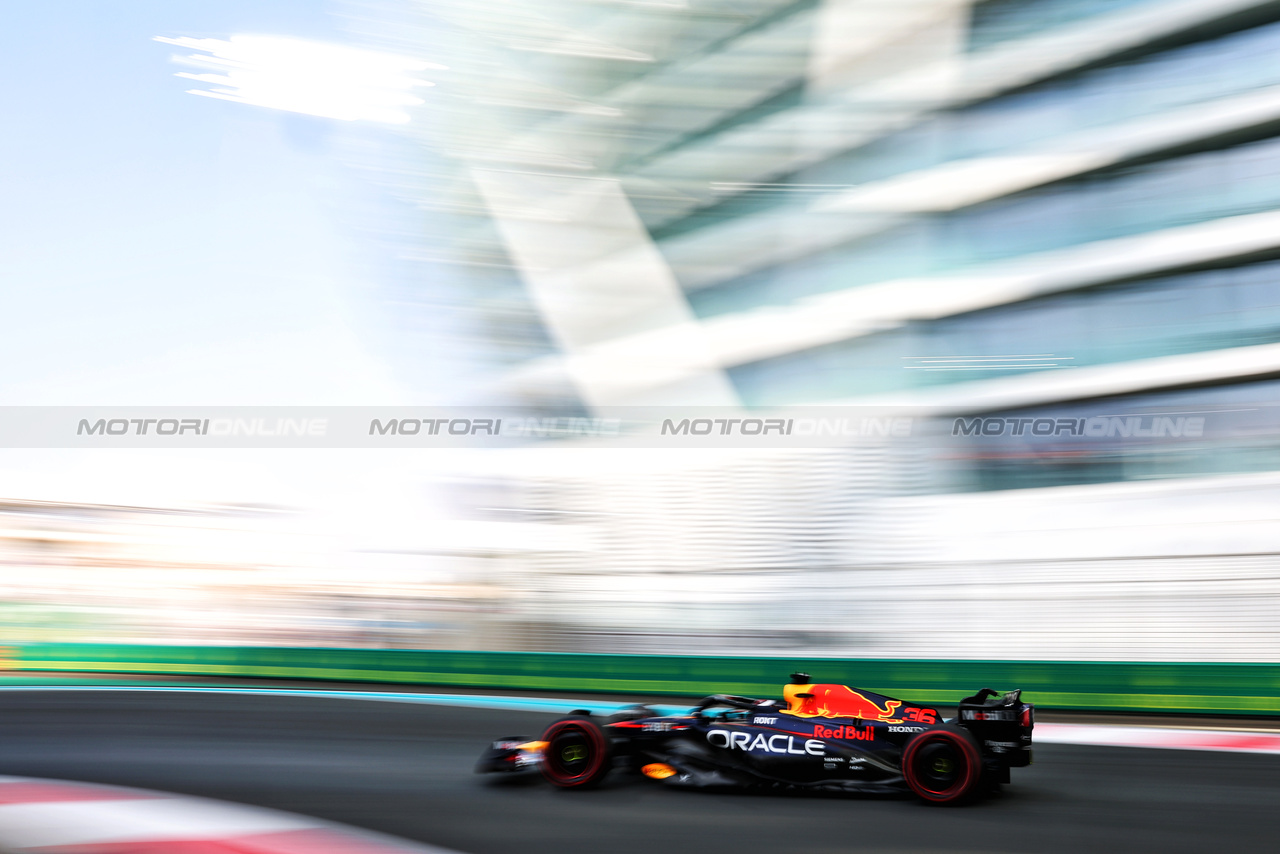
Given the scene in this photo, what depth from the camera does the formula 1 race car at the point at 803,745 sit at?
4527 mm

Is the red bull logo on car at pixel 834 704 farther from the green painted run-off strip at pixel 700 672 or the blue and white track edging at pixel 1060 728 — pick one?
the green painted run-off strip at pixel 700 672

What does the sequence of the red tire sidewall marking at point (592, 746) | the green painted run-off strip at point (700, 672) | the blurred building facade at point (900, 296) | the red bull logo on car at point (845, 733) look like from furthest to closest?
the blurred building facade at point (900, 296) < the green painted run-off strip at point (700, 672) < the red tire sidewall marking at point (592, 746) < the red bull logo on car at point (845, 733)

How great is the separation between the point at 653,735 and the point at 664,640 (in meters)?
8.23

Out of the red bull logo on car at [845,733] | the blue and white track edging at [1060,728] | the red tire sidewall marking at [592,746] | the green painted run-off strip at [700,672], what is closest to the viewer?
the red bull logo on car at [845,733]

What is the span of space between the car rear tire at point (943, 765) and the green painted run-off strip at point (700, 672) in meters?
4.60

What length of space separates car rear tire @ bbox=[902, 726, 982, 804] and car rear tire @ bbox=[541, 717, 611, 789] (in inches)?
55.0

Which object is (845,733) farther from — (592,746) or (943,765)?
(592,746)

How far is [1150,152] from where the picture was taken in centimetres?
1244

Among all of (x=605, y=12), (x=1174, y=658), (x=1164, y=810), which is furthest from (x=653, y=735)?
(x=605, y=12)

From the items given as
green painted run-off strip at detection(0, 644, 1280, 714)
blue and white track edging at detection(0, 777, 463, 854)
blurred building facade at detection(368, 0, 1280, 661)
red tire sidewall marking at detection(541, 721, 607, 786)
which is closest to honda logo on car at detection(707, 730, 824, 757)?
red tire sidewall marking at detection(541, 721, 607, 786)

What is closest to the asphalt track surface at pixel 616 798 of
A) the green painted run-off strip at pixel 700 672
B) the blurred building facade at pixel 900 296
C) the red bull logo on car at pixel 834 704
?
the red bull logo on car at pixel 834 704

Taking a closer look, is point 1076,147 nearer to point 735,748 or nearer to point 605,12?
point 605,12

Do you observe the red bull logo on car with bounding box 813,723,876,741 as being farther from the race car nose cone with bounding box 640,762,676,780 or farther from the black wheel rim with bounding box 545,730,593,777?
the black wheel rim with bounding box 545,730,593,777

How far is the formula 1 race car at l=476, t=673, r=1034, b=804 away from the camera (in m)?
4.53
